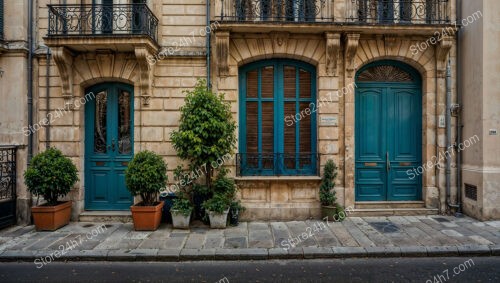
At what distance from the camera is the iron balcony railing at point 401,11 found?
8.70 m

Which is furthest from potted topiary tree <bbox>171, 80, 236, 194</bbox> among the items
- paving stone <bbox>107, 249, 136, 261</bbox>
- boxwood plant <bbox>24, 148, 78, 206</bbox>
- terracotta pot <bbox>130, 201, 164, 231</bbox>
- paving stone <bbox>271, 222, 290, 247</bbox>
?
boxwood plant <bbox>24, 148, 78, 206</bbox>

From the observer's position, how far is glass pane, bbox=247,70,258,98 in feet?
29.1

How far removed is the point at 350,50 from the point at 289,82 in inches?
71.5

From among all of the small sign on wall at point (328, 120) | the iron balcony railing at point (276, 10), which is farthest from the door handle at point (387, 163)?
the iron balcony railing at point (276, 10)

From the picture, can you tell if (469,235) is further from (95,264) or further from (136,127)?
(136,127)

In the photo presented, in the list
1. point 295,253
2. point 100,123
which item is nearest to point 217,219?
point 295,253

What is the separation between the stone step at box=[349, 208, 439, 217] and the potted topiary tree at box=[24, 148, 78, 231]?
24.2 ft

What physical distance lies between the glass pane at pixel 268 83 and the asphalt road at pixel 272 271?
4624 millimetres

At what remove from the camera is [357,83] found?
29.7 ft

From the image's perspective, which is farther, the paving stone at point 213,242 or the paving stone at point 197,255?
the paving stone at point 213,242

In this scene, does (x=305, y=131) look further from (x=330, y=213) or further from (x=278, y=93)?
(x=330, y=213)

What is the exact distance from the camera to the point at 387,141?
9055 mm

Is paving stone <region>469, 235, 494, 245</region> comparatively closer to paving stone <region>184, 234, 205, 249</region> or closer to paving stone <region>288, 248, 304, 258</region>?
paving stone <region>288, 248, 304, 258</region>

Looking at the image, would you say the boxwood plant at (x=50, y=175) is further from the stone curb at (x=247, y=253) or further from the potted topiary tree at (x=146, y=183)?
the stone curb at (x=247, y=253)
